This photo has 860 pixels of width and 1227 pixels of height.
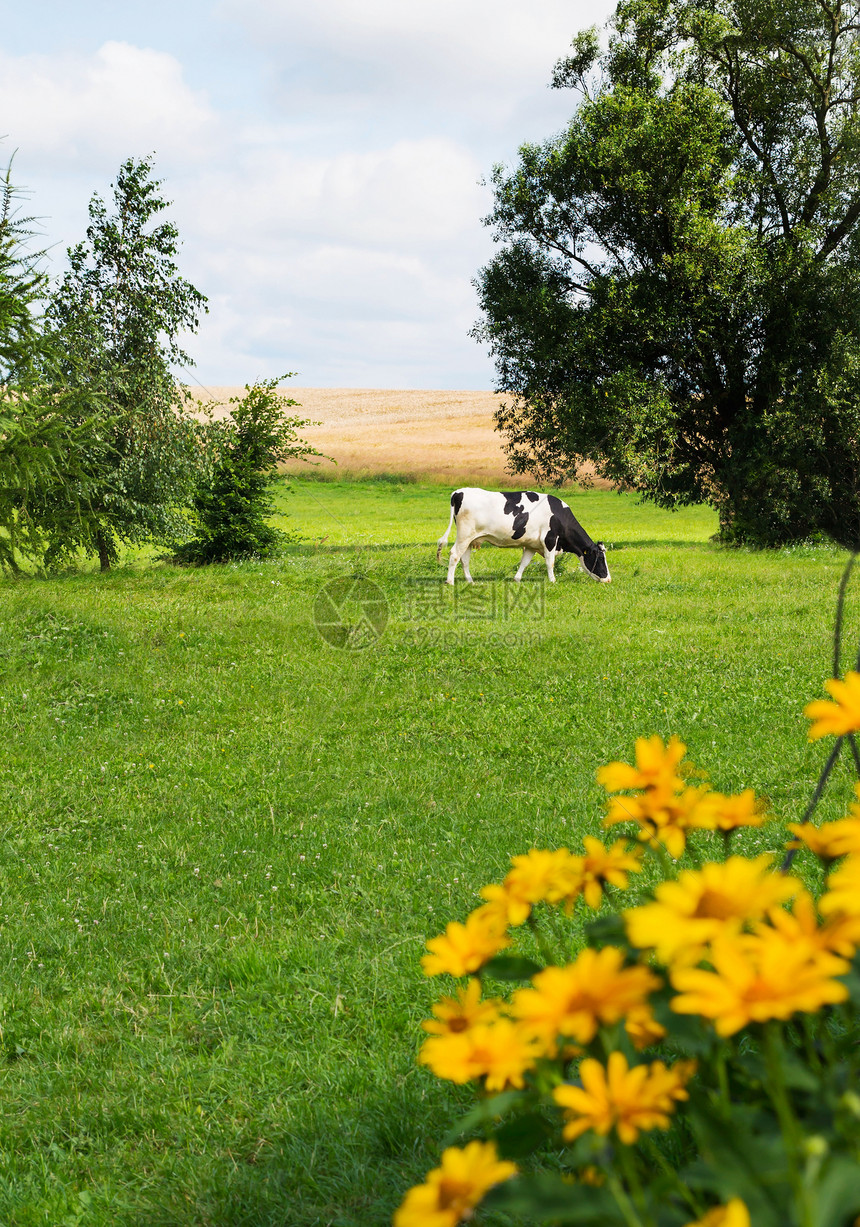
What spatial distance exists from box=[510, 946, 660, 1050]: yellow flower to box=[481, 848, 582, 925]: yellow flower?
→ 11.7 inches

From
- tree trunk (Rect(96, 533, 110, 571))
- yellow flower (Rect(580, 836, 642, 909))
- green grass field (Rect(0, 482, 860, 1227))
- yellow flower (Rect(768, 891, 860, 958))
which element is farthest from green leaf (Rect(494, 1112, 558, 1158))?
tree trunk (Rect(96, 533, 110, 571))

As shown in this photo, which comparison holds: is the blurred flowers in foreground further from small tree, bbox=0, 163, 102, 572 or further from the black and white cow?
the black and white cow

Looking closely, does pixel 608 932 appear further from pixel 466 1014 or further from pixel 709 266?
pixel 709 266

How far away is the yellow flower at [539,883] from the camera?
4.76 feet

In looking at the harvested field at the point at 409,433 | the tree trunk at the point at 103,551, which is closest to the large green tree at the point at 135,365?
the tree trunk at the point at 103,551

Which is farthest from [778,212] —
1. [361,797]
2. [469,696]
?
[361,797]

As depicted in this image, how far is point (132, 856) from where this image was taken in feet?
21.9

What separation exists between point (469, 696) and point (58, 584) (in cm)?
1010

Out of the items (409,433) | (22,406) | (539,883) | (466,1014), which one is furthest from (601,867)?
(409,433)

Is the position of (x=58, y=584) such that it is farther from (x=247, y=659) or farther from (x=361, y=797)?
(x=361, y=797)

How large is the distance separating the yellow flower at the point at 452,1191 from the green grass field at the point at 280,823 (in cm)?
213

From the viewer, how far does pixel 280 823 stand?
23.4 feet

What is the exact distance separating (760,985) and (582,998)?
23 cm

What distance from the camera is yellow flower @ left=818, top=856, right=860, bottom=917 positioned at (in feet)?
3.57
